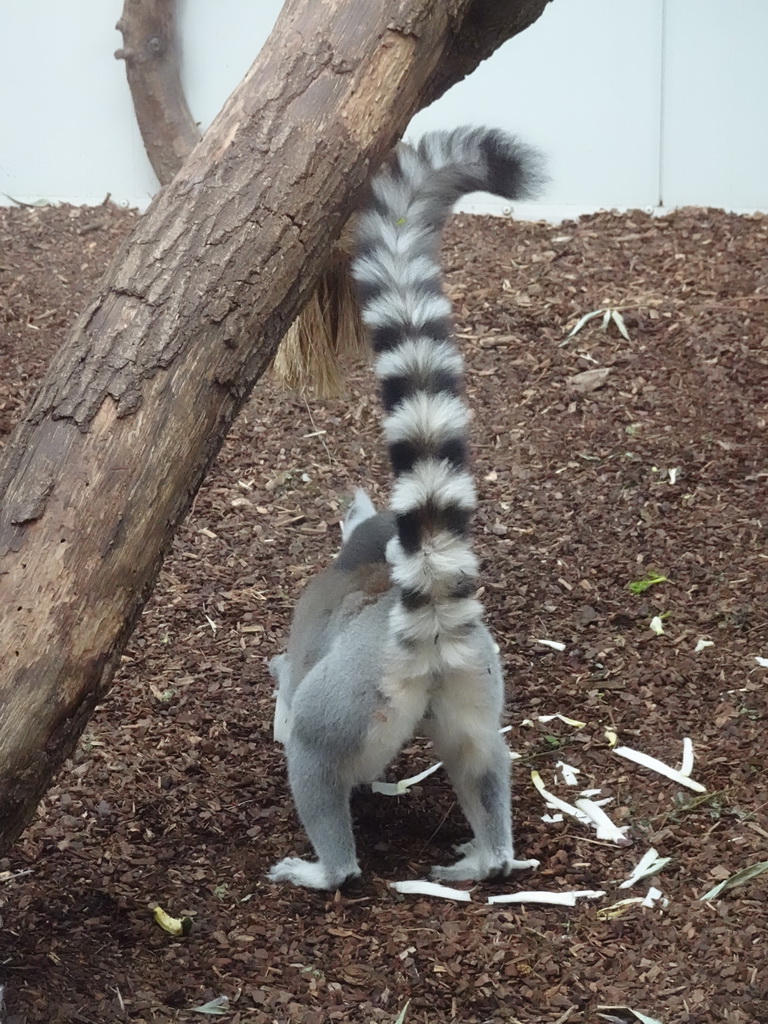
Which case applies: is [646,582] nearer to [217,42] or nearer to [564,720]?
[564,720]

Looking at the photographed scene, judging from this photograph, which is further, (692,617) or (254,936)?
(692,617)

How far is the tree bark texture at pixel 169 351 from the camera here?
2377mm

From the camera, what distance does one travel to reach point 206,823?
137 inches

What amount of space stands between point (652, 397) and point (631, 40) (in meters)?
2.54

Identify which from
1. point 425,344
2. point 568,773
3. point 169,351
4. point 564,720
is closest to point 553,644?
point 564,720

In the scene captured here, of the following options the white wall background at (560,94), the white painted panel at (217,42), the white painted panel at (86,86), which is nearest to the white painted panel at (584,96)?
the white wall background at (560,94)

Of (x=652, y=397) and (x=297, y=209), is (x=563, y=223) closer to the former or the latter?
(x=652, y=397)

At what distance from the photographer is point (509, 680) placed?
4.19m

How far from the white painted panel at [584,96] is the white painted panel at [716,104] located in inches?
4.4

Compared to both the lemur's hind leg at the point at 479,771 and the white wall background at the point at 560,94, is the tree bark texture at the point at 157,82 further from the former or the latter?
the lemur's hind leg at the point at 479,771

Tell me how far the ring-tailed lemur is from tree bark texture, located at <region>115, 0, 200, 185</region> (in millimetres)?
4416

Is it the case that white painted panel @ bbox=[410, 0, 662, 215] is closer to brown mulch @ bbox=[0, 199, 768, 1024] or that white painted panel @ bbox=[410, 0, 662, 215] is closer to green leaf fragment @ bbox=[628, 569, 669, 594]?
brown mulch @ bbox=[0, 199, 768, 1024]

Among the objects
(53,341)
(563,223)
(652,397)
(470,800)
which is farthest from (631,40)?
(470,800)

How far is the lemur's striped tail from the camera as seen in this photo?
2756mm
